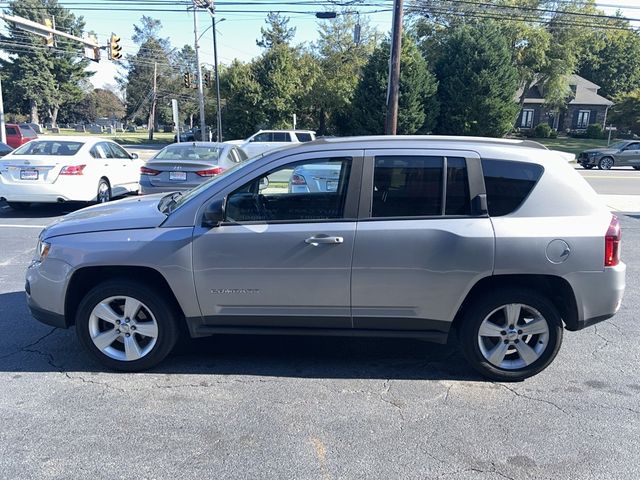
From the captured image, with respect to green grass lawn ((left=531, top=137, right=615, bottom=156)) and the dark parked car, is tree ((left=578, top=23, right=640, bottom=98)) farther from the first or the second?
the dark parked car

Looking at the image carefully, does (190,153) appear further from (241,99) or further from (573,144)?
(573,144)

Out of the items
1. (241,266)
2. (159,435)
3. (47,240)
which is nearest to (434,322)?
(241,266)

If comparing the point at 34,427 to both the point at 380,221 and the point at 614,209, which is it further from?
the point at 614,209

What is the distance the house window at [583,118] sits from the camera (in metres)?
55.8

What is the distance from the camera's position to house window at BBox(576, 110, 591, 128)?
55844mm

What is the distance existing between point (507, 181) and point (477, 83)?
103 ft

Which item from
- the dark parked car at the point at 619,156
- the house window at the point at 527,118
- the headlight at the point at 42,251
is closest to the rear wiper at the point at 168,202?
the headlight at the point at 42,251

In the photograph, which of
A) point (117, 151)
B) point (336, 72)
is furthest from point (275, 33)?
point (117, 151)

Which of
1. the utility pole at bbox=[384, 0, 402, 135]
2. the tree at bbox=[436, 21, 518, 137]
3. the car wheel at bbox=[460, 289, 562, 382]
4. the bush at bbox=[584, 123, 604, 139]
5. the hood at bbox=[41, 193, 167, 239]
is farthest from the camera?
the bush at bbox=[584, 123, 604, 139]

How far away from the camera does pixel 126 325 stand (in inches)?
143

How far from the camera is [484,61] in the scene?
3181 cm

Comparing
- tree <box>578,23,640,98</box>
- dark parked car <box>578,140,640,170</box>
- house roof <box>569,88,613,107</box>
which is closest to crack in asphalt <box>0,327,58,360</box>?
dark parked car <box>578,140,640,170</box>

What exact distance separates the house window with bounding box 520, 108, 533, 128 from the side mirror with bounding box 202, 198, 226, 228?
56731 mm

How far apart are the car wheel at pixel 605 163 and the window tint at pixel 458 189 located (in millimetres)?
25269
